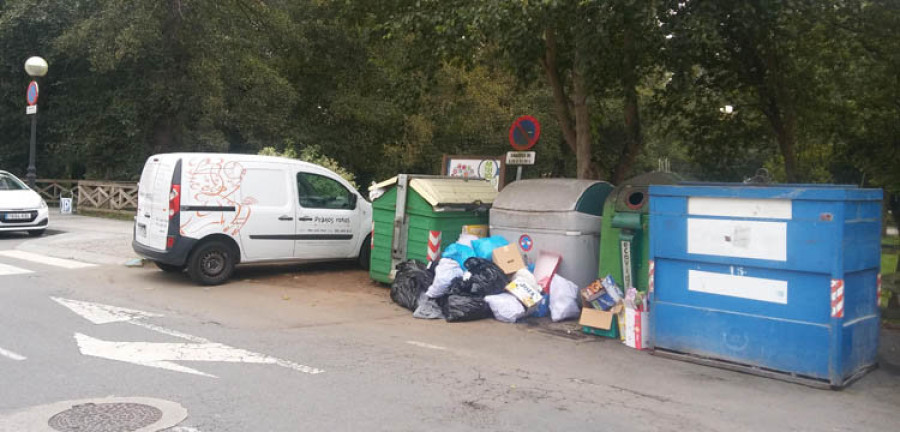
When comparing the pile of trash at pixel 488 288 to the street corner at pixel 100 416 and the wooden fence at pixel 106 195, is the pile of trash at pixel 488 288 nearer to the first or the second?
the street corner at pixel 100 416

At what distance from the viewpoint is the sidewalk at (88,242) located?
41.5 feet

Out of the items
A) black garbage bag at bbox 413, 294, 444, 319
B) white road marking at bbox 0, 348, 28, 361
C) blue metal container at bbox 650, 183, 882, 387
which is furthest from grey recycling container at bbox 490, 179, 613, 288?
white road marking at bbox 0, 348, 28, 361

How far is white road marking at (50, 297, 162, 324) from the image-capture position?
7.73 meters

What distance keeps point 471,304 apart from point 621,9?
416 centimetres

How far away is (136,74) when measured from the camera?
23.1 meters

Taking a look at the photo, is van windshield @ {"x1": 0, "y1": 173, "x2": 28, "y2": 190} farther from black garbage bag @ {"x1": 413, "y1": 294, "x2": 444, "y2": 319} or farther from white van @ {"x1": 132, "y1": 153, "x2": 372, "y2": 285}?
black garbage bag @ {"x1": 413, "y1": 294, "x2": 444, "y2": 319}

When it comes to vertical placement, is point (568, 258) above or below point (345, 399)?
above

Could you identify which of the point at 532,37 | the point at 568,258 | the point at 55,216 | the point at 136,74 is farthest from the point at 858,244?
the point at 136,74

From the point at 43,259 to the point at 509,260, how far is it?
26.9ft

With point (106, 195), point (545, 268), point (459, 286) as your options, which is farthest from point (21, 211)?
point (545, 268)

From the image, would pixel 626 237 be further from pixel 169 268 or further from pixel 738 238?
pixel 169 268

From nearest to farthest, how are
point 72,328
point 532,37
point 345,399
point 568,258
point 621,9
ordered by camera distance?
point 345,399 → point 72,328 → point 568,258 → point 621,9 → point 532,37

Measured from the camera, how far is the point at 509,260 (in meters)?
8.71

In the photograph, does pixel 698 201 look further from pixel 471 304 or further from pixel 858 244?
pixel 471 304
